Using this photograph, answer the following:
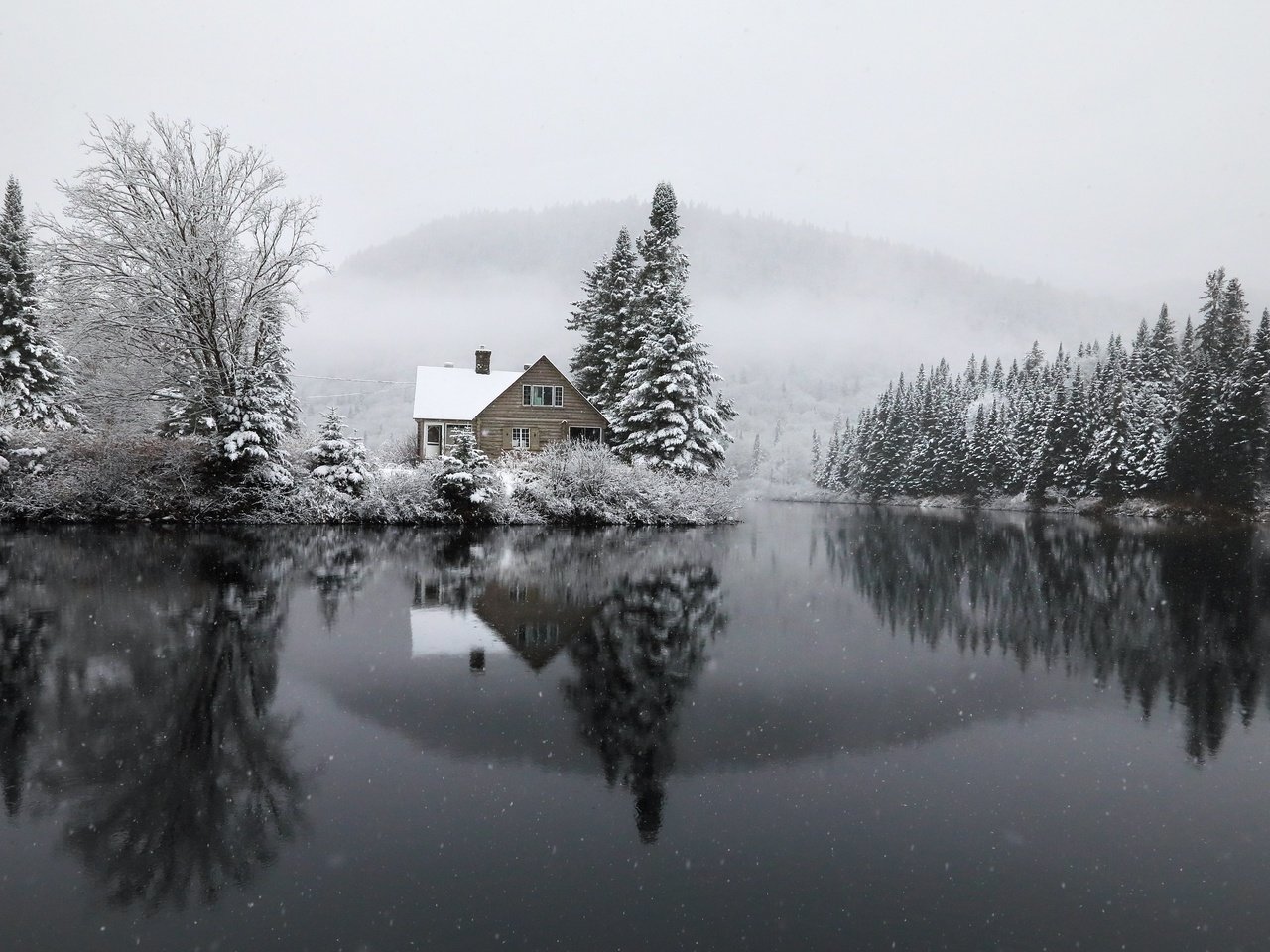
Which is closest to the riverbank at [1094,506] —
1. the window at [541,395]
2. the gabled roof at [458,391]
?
the gabled roof at [458,391]

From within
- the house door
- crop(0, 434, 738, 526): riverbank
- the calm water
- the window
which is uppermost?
the window

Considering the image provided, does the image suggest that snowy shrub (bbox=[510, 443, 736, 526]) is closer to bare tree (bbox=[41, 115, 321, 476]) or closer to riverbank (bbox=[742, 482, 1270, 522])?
bare tree (bbox=[41, 115, 321, 476])

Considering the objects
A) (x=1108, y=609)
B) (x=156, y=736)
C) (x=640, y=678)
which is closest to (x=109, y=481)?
(x=156, y=736)

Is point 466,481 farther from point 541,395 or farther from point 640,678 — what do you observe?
point 640,678

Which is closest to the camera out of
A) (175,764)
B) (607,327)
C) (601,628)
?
(175,764)

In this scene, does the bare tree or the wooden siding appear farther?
the wooden siding

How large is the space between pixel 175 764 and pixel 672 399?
28.1 metres

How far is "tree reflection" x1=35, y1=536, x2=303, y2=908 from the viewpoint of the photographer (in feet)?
13.1

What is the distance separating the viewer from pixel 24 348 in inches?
1332

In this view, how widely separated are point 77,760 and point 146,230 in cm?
2431

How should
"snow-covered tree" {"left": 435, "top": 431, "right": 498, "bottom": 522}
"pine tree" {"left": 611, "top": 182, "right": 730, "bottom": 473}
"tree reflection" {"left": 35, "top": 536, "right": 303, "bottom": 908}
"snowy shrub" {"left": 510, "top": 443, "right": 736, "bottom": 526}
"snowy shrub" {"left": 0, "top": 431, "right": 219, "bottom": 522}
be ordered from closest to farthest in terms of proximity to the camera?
"tree reflection" {"left": 35, "top": 536, "right": 303, "bottom": 908}, "snowy shrub" {"left": 0, "top": 431, "right": 219, "bottom": 522}, "snow-covered tree" {"left": 435, "top": 431, "right": 498, "bottom": 522}, "snowy shrub" {"left": 510, "top": 443, "right": 736, "bottom": 526}, "pine tree" {"left": 611, "top": 182, "right": 730, "bottom": 473}

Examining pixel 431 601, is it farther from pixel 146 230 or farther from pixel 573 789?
pixel 146 230

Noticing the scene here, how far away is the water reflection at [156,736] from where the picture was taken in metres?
4.07

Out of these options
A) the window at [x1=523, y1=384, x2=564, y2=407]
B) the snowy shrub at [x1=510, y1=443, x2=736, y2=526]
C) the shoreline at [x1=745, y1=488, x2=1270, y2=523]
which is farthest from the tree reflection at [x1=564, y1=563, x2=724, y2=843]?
the shoreline at [x1=745, y1=488, x2=1270, y2=523]
